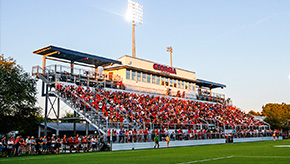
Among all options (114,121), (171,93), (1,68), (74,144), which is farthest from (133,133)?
(171,93)

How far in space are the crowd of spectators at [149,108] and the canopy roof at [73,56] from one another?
445 cm

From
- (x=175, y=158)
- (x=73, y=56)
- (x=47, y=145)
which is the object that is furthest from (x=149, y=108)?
(x=175, y=158)

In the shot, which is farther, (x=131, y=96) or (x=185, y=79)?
(x=185, y=79)

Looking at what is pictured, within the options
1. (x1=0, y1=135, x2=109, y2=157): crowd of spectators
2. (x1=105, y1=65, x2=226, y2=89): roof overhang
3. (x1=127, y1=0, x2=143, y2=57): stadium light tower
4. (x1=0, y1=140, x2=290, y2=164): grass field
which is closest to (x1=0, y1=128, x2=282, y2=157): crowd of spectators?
(x1=0, y1=135, x2=109, y2=157): crowd of spectators

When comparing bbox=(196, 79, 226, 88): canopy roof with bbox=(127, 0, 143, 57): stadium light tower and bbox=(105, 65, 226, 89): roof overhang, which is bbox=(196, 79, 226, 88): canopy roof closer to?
bbox=(105, 65, 226, 89): roof overhang

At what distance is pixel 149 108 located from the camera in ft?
134

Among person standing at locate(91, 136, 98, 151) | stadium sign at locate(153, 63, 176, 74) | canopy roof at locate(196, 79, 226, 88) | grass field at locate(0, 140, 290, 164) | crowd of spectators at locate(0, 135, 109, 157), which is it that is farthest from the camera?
canopy roof at locate(196, 79, 226, 88)

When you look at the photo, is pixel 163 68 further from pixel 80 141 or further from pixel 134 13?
pixel 80 141

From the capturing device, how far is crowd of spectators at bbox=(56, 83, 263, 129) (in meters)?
34.5

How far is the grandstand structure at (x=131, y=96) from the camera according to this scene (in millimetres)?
33625

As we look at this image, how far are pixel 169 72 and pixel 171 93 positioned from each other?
4.06m

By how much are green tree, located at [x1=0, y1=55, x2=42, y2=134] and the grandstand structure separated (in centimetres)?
184

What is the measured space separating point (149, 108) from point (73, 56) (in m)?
11.9

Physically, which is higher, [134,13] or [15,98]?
[134,13]
